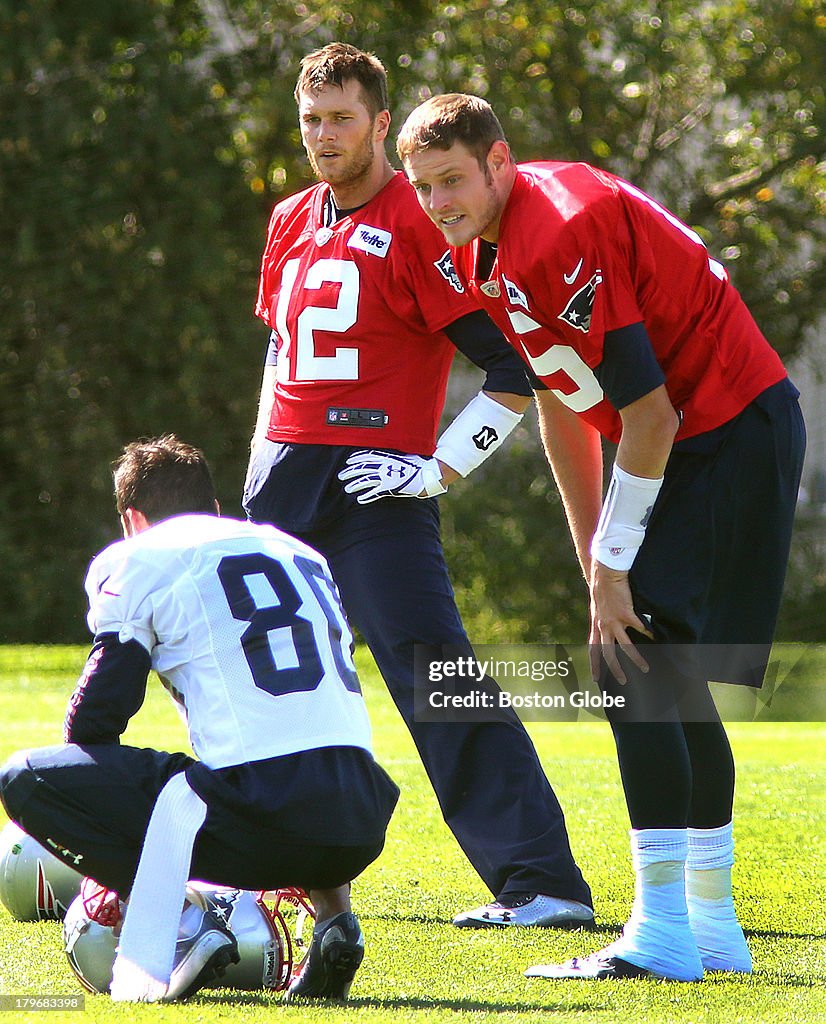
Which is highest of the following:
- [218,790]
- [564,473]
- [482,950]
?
[564,473]

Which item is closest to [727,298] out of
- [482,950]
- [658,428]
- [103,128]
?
[658,428]

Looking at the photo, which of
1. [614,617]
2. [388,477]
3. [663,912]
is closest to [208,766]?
[614,617]

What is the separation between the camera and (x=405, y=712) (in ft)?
12.0

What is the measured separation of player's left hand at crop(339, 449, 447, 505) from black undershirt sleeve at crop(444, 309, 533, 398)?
0.29 meters

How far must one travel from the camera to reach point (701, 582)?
2971 mm

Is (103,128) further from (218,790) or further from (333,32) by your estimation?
(218,790)

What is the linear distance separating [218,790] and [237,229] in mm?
A: 10015

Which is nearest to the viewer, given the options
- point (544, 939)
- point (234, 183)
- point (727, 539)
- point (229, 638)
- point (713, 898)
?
point (229, 638)

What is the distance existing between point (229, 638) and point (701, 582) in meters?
A: 0.96

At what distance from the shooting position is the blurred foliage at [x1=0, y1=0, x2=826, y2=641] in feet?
38.9

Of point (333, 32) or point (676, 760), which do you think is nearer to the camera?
point (676, 760)

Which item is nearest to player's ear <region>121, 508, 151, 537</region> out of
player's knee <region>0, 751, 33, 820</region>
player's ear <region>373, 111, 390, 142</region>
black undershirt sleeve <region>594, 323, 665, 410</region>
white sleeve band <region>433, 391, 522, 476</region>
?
player's knee <region>0, 751, 33, 820</region>

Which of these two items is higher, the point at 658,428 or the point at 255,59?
the point at 255,59

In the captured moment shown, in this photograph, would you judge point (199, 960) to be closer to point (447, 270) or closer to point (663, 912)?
point (663, 912)
